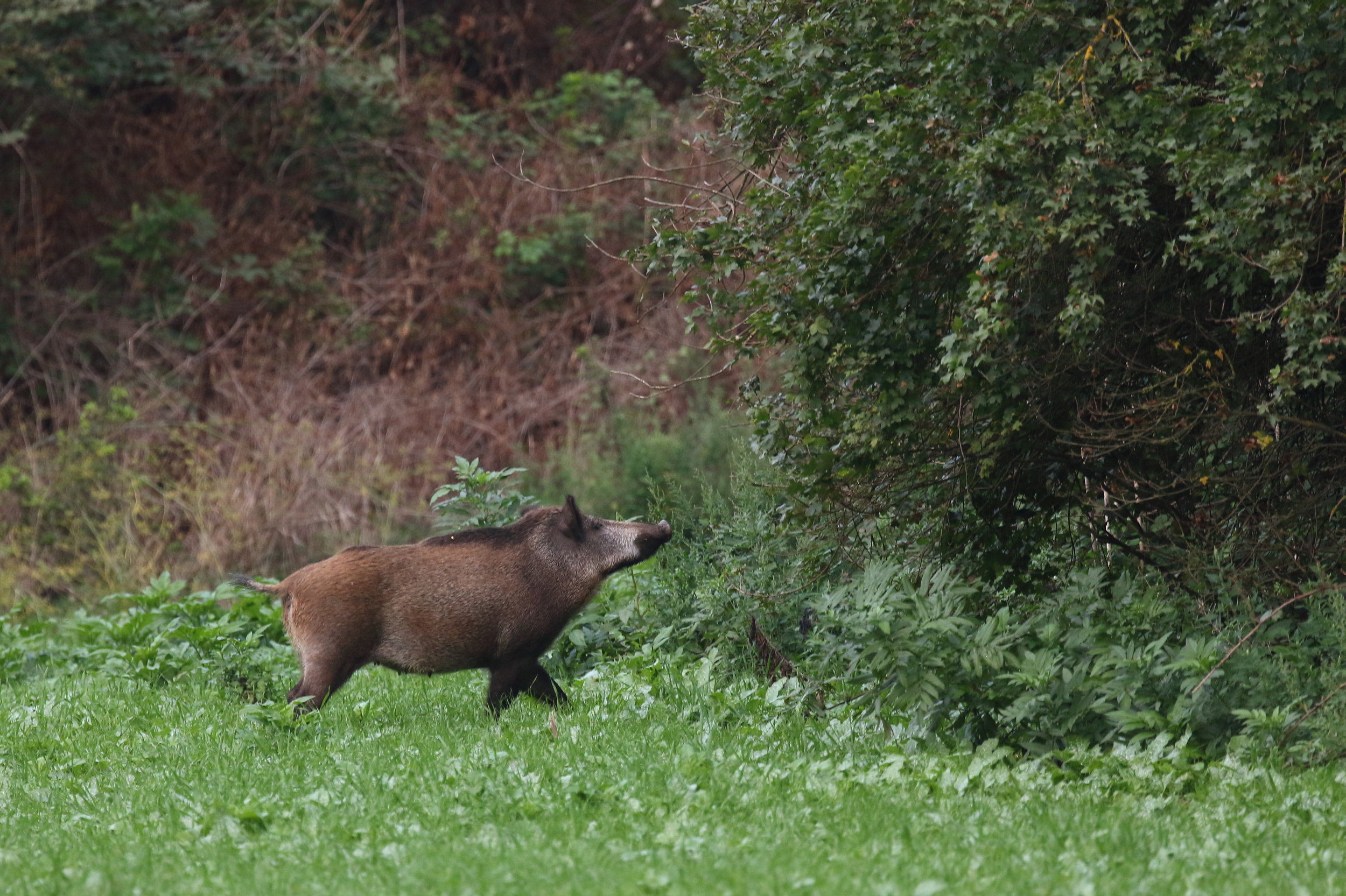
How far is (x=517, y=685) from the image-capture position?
8086 millimetres

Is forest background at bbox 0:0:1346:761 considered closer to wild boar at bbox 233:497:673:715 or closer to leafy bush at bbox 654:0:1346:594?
leafy bush at bbox 654:0:1346:594

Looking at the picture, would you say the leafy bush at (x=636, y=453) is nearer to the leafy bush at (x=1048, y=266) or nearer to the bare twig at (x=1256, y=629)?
the leafy bush at (x=1048, y=266)

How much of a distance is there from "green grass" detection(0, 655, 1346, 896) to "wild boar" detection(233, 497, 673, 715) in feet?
1.19

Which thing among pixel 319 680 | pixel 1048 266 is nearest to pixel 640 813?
pixel 319 680

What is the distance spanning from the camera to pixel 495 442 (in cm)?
1827

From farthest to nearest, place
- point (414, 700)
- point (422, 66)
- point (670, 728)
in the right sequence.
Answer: point (422, 66), point (414, 700), point (670, 728)

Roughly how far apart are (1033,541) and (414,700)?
3.69m

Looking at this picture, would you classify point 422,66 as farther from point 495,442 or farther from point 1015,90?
point 1015,90

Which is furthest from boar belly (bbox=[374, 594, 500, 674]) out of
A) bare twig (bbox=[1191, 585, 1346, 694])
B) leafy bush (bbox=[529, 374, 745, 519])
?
leafy bush (bbox=[529, 374, 745, 519])

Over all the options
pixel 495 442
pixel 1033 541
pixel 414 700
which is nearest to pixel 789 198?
pixel 1033 541

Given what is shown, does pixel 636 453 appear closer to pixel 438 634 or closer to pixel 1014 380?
pixel 438 634

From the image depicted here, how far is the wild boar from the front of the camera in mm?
7707

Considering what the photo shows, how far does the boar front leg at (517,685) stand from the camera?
8.06 metres

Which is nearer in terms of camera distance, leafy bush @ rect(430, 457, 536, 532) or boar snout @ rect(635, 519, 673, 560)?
boar snout @ rect(635, 519, 673, 560)
